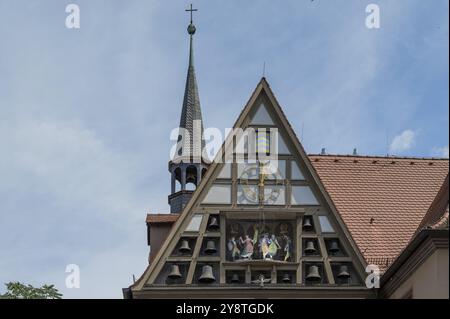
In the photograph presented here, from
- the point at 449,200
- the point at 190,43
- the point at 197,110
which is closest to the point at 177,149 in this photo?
the point at 197,110

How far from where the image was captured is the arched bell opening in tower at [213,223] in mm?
27703

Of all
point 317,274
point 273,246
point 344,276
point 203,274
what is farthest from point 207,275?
point 344,276

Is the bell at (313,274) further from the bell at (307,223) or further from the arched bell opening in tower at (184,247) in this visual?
the arched bell opening in tower at (184,247)

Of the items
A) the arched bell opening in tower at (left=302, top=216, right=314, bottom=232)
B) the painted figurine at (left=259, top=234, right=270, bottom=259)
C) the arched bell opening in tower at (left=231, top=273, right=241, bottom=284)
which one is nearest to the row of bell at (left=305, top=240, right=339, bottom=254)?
the arched bell opening in tower at (left=302, top=216, right=314, bottom=232)

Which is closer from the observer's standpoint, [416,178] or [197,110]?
[416,178]

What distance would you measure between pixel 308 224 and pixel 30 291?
11988 mm

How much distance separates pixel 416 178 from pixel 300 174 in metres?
5.06

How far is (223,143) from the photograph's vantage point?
28.0 m

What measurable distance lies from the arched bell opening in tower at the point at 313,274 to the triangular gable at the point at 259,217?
2.3 inches

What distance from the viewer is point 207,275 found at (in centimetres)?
2719

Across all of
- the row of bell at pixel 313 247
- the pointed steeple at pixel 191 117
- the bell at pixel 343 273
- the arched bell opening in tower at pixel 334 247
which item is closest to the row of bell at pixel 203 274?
the row of bell at pixel 313 247
